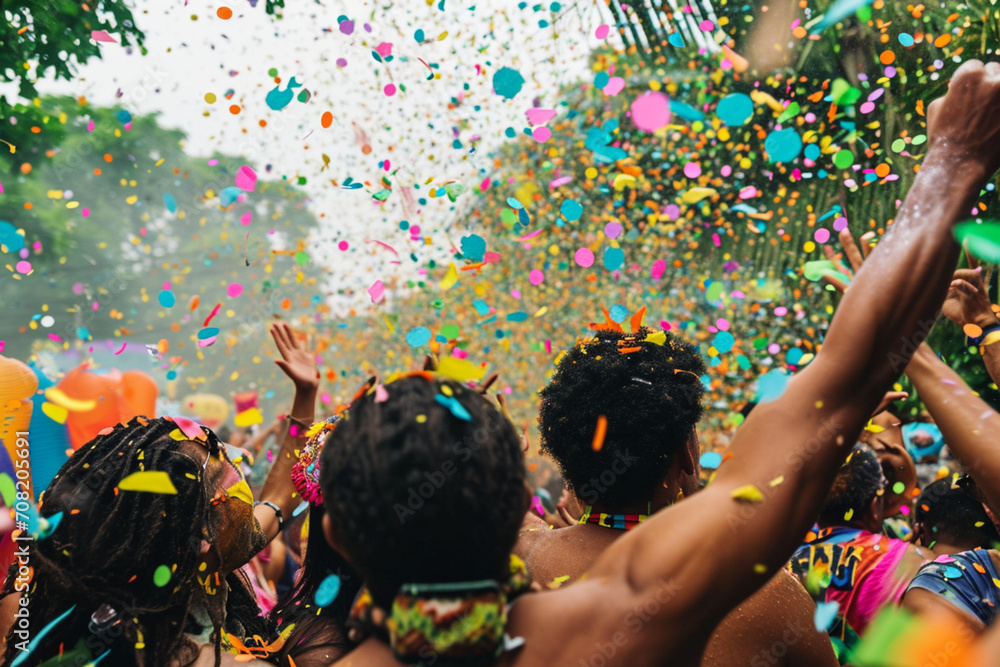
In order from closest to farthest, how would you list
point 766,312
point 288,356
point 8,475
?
1. point 8,475
2. point 288,356
3. point 766,312

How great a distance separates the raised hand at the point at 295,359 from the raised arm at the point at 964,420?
195 centimetres

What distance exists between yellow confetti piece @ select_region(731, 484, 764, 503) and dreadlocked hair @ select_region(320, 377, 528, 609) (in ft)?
1.05

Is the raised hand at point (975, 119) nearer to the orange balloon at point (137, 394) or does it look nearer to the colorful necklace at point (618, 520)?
the colorful necklace at point (618, 520)

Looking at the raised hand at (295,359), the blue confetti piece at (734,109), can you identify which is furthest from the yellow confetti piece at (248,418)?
the blue confetti piece at (734,109)

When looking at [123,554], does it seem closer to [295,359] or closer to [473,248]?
[295,359]

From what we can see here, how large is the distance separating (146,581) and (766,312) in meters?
7.90

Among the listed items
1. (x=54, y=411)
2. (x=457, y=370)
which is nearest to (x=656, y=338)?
(x=457, y=370)

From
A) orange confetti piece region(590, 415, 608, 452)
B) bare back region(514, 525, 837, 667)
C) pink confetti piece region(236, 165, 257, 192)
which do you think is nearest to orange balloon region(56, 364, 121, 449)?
pink confetti piece region(236, 165, 257, 192)

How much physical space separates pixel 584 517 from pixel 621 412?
0.29 meters

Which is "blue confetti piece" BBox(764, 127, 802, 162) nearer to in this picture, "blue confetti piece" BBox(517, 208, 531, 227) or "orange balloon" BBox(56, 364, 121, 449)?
"blue confetti piece" BBox(517, 208, 531, 227)

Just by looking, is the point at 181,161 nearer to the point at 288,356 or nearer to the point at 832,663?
the point at 288,356

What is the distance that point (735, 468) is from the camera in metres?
1.00

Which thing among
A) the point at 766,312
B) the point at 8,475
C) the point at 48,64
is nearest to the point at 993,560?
the point at 8,475

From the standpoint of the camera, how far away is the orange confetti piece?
1.68 metres
